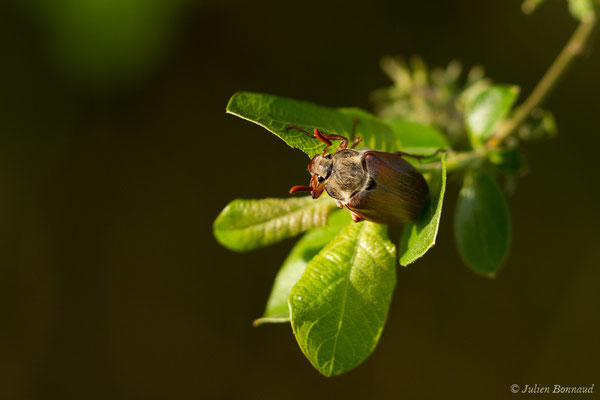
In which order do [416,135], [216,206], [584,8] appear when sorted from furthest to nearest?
[216,206] → [584,8] → [416,135]

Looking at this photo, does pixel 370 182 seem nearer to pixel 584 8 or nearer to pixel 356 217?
pixel 356 217

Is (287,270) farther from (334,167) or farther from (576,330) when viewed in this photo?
(576,330)

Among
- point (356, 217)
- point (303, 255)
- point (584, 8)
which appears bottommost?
point (303, 255)

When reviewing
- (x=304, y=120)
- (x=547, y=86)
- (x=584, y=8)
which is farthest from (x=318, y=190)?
(x=584, y=8)

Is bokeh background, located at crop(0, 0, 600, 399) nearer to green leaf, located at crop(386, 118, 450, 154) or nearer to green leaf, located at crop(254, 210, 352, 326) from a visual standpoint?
green leaf, located at crop(386, 118, 450, 154)

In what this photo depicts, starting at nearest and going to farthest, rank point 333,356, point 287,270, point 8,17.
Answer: point 333,356
point 287,270
point 8,17

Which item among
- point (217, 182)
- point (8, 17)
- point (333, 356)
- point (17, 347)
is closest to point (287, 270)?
point (333, 356)
